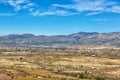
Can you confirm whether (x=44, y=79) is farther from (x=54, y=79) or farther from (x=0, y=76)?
(x=0, y=76)

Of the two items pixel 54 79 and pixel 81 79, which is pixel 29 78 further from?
pixel 81 79

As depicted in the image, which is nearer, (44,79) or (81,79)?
(44,79)

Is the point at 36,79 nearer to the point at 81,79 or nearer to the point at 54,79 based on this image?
the point at 54,79

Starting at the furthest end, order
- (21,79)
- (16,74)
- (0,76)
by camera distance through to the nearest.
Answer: (16,74)
(21,79)
(0,76)

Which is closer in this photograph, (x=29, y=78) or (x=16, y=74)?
(x=29, y=78)

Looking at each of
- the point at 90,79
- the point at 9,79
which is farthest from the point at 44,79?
the point at 90,79

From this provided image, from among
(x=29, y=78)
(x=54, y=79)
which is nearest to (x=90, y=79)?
(x=54, y=79)

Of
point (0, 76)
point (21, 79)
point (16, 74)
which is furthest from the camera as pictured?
point (16, 74)

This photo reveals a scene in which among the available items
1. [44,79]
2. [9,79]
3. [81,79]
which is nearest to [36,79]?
[44,79]
